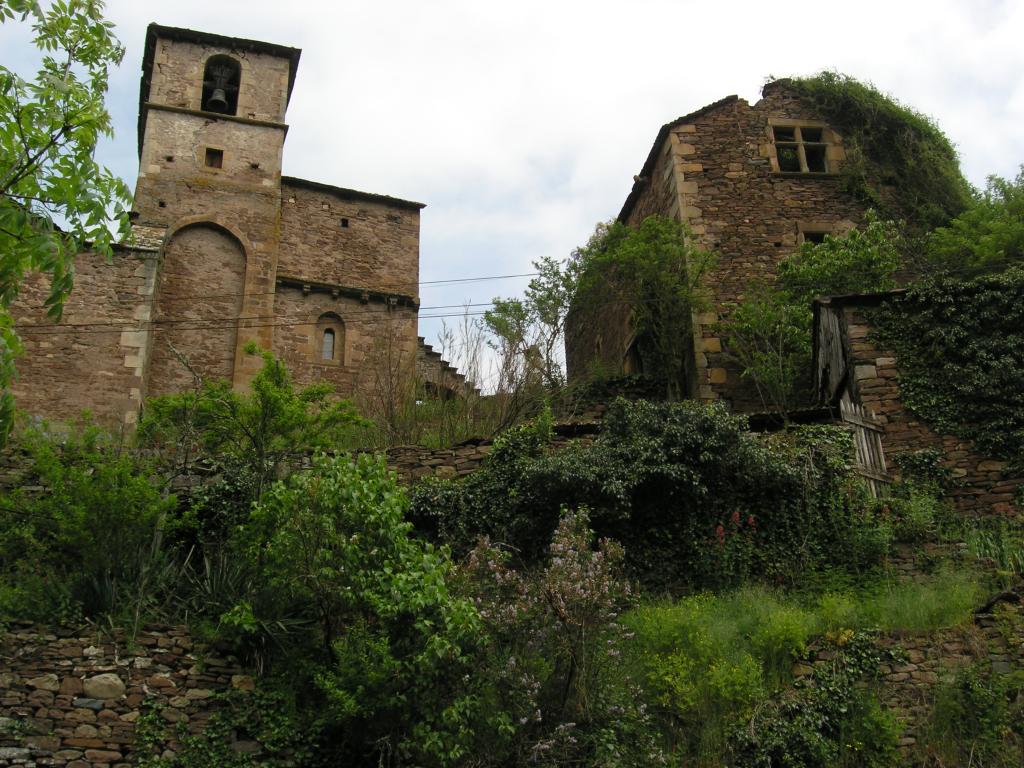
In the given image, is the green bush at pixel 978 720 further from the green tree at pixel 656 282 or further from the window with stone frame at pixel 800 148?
the window with stone frame at pixel 800 148

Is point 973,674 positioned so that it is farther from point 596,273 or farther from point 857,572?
point 596,273

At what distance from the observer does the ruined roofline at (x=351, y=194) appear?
23.2 meters

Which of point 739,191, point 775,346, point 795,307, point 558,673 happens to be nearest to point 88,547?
point 558,673

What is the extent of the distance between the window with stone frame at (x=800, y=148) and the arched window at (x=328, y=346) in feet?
31.1

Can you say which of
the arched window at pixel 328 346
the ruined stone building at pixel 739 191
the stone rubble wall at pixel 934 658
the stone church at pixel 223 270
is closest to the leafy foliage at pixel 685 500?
the stone rubble wall at pixel 934 658

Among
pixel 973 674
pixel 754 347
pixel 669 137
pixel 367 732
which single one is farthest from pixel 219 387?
pixel 669 137

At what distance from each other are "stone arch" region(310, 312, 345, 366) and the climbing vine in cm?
1162

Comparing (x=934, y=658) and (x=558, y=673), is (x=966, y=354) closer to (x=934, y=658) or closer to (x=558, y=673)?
(x=934, y=658)

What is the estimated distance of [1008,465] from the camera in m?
12.3

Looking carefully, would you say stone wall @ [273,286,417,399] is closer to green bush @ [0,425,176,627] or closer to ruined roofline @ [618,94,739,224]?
ruined roofline @ [618,94,739,224]

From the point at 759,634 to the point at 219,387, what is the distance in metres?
6.07

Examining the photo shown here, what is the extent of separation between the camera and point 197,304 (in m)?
20.5

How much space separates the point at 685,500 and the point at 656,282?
6784mm

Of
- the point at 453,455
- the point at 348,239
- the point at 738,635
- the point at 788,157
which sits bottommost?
the point at 738,635
